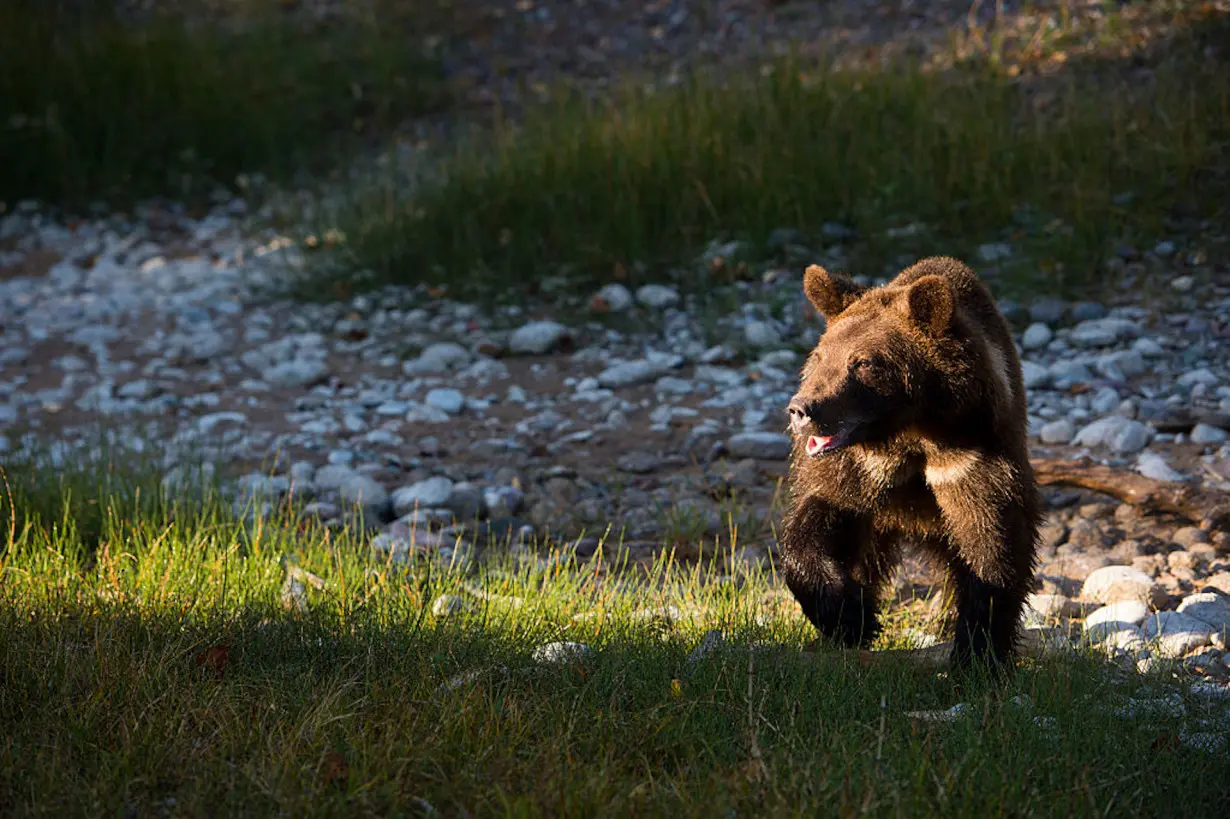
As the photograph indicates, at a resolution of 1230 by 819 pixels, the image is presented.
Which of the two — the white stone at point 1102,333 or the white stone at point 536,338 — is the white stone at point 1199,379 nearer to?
the white stone at point 1102,333

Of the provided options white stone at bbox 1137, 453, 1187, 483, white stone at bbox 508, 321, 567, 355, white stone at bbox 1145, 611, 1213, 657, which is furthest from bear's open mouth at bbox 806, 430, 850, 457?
white stone at bbox 508, 321, 567, 355

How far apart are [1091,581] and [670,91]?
5.69 m

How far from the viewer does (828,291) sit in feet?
12.0

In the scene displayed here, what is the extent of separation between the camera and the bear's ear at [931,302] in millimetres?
3297

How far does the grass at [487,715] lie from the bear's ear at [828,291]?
98 centimetres

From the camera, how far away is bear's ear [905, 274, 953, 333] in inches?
130

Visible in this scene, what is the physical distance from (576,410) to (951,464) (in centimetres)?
309

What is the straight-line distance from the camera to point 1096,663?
11.5ft

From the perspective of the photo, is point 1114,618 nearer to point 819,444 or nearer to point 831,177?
point 819,444

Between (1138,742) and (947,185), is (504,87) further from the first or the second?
(1138,742)

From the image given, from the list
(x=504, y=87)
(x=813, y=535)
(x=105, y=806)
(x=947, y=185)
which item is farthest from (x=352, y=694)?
(x=504, y=87)

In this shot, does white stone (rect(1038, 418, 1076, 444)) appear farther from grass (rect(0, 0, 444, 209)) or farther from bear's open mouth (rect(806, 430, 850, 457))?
grass (rect(0, 0, 444, 209))

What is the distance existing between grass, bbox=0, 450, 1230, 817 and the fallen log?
5.27ft

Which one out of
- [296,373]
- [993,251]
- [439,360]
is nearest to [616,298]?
[439,360]
